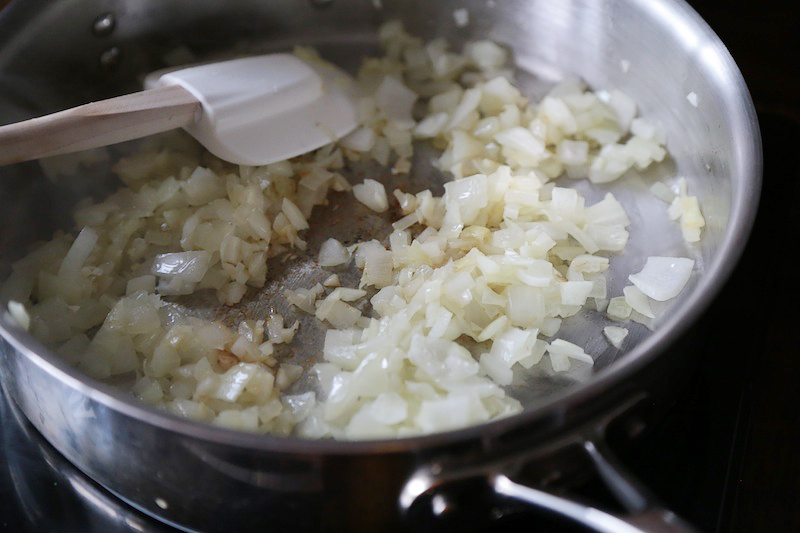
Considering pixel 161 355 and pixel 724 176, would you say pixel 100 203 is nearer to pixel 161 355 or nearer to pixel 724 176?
pixel 161 355

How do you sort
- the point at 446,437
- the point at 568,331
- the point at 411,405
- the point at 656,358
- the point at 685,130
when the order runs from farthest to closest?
1. the point at 685,130
2. the point at 568,331
3. the point at 411,405
4. the point at 656,358
5. the point at 446,437

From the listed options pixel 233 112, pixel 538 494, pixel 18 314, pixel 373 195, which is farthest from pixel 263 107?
pixel 538 494

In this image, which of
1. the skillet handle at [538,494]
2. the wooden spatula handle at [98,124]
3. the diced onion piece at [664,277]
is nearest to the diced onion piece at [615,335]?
the diced onion piece at [664,277]

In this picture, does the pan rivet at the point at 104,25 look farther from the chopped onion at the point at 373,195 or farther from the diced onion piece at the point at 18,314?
the diced onion piece at the point at 18,314

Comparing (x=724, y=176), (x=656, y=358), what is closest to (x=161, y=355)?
(x=656, y=358)

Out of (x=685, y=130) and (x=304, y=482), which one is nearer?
(x=304, y=482)

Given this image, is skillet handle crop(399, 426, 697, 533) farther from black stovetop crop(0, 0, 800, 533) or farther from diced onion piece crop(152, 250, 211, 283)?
diced onion piece crop(152, 250, 211, 283)

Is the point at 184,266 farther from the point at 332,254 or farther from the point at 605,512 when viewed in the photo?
the point at 605,512

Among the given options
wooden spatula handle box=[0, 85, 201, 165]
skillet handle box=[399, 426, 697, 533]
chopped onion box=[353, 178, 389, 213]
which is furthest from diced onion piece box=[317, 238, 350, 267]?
skillet handle box=[399, 426, 697, 533]
